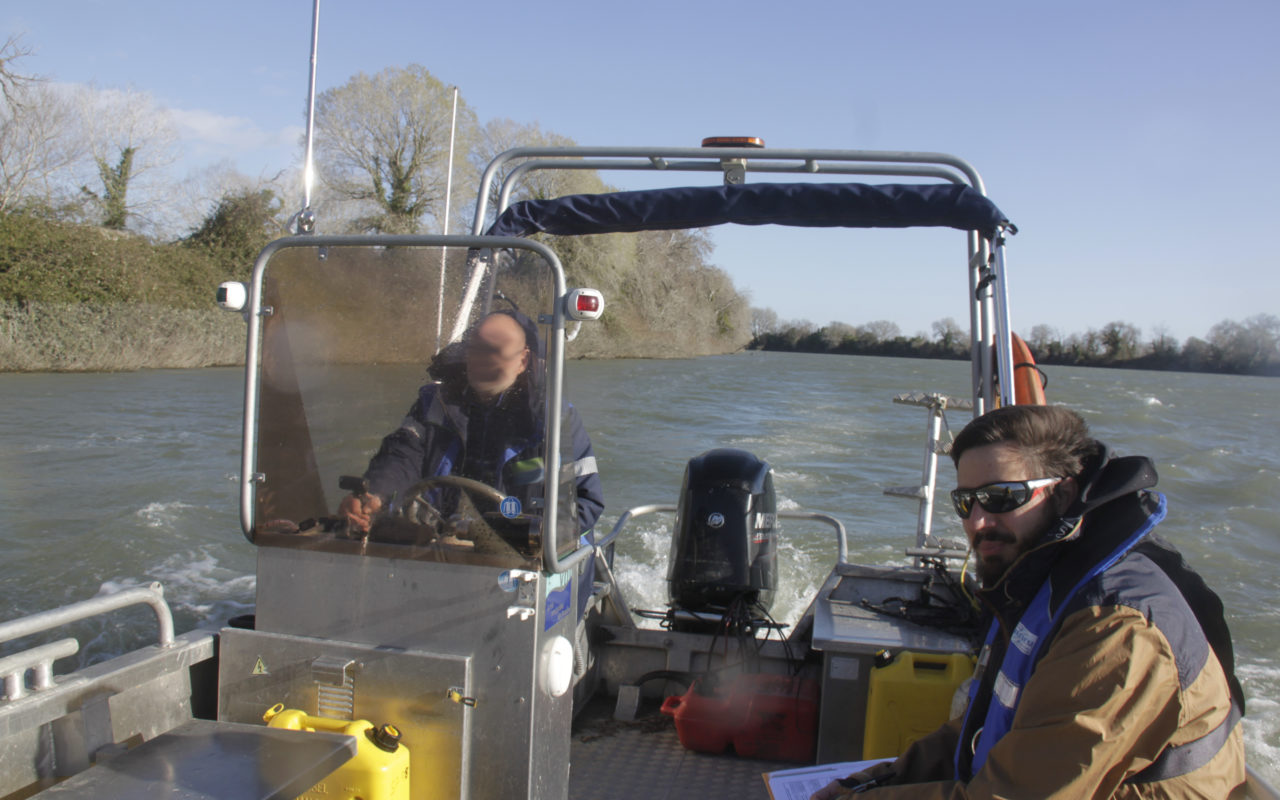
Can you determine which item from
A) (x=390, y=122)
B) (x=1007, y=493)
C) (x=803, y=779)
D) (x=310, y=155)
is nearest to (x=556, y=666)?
(x=803, y=779)

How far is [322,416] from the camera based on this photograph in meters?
2.25

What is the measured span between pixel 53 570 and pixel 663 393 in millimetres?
15710

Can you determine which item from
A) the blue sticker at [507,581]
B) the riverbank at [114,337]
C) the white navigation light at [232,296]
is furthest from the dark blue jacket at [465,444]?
the riverbank at [114,337]

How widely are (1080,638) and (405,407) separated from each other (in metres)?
1.52

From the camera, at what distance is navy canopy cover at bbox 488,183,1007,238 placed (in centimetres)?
307

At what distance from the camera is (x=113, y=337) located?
19234 mm

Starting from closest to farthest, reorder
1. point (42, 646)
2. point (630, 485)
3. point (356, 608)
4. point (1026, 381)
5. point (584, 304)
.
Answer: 1. point (584, 304)
2. point (42, 646)
3. point (356, 608)
4. point (1026, 381)
5. point (630, 485)

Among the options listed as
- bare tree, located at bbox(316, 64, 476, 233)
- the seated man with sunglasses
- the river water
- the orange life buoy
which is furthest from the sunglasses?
bare tree, located at bbox(316, 64, 476, 233)

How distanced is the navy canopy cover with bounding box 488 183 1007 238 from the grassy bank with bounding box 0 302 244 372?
59.3 feet

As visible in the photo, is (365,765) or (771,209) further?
(771,209)

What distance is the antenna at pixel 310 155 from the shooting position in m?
2.28

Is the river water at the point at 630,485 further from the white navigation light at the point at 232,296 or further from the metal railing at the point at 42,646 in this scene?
the metal railing at the point at 42,646

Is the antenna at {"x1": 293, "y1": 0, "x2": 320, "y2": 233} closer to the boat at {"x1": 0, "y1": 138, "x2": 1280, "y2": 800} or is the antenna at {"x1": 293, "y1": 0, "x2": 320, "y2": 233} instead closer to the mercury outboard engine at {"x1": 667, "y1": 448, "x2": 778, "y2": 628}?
the boat at {"x1": 0, "y1": 138, "x2": 1280, "y2": 800}

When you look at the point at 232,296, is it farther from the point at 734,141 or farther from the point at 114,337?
the point at 114,337
